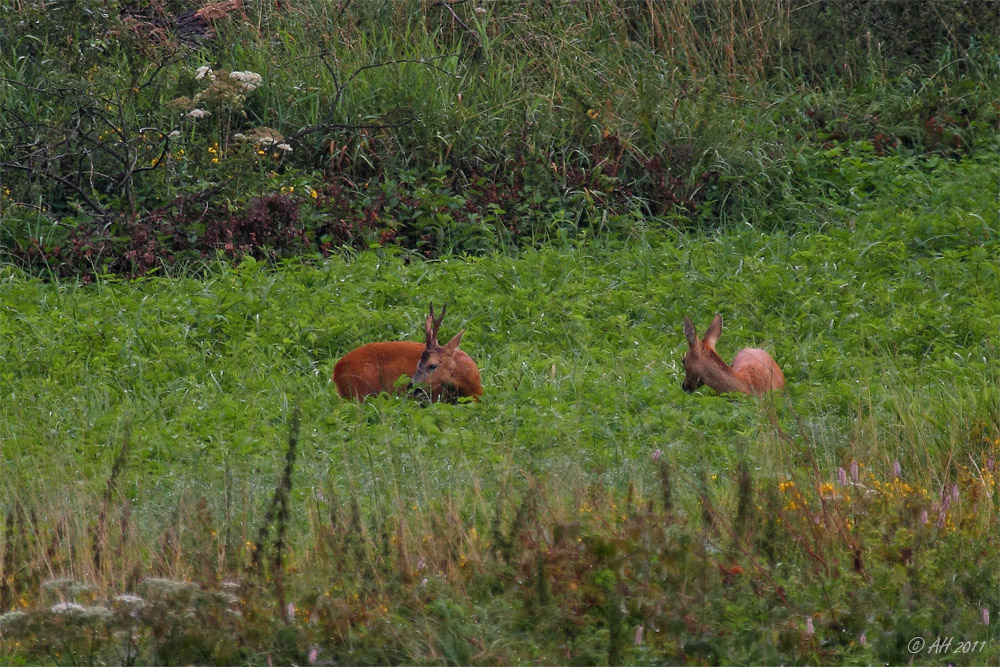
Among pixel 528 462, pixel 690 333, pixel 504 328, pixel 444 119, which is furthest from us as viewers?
pixel 444 119

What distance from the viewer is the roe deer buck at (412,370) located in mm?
7121

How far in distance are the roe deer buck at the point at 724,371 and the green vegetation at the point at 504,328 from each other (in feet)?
0.47

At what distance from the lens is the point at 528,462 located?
17.6 ft

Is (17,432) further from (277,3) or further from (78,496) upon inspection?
(277,3)

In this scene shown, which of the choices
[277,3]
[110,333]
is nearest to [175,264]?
[110,333]

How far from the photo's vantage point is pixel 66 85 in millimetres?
10891

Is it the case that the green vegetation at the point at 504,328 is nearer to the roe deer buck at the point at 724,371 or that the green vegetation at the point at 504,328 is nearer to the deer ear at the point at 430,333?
the roe deer buck at the point at 724,371

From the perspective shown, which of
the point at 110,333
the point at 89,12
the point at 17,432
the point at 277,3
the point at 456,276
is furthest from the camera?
the point at 277,3

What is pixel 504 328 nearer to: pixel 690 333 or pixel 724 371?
pixel 690 333

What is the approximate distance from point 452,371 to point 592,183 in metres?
3.99

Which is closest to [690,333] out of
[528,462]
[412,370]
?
[412,370]

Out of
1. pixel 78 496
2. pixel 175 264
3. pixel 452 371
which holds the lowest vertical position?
pixel 175 264

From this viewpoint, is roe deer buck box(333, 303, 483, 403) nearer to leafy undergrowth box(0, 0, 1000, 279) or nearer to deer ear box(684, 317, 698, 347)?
deer ear box(684, 317, 698, 347)

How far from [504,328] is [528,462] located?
118 inches
